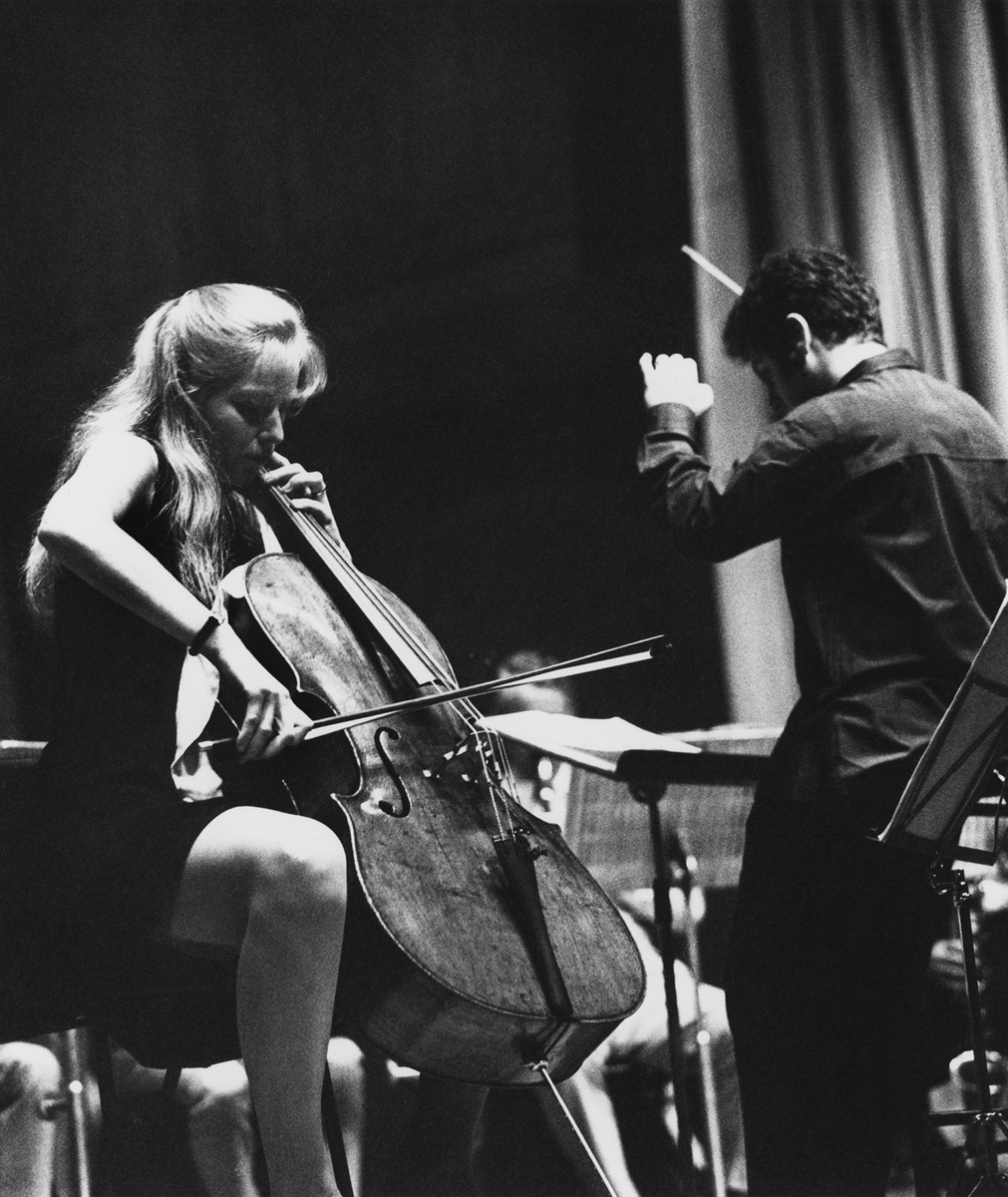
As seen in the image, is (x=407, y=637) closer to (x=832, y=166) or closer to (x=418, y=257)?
(x=418, y=257)

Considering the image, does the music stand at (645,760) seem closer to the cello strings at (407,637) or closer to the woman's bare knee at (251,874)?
the cello strings at (407,637)

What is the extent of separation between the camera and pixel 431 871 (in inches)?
54.7

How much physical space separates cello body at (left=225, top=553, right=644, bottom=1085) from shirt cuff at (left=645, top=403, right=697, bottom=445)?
22.0 inches

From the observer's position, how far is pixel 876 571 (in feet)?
5.81

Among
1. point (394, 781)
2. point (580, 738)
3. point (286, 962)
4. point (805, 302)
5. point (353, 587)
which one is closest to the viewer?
point (286, 962)

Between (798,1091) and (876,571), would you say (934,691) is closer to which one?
(876,571)

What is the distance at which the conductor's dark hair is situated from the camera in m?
1.93

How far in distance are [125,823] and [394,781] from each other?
0.85ft

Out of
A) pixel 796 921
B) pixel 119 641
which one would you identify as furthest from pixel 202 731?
pixel 796 921

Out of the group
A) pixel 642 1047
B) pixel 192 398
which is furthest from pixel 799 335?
pixel 642 1047

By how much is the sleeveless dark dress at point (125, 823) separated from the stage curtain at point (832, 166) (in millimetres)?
1902

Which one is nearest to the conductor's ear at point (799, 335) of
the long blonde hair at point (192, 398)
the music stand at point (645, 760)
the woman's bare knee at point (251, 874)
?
the music stand at point (645, 760)

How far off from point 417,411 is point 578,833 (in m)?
1.27

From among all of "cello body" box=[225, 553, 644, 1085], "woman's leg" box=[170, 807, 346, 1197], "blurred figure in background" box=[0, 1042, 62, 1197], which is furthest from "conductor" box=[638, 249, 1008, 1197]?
"blurred figure in background" box=[0, 1042, 62, 1197]
